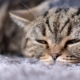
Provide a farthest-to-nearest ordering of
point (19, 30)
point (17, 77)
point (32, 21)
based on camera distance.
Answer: point (19, 30), point (32, 21), point (17, 77)

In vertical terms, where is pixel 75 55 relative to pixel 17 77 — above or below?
below

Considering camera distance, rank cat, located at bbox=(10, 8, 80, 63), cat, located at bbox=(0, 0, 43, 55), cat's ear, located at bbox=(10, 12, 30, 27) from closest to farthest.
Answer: cat, located at bbox=(10, 8, 80, 63) < cat's ear, located at bbox=(10, 12, 30, 27) < cat, located at bbox=(0, 0, 43, 55)

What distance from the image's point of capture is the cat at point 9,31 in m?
2.28

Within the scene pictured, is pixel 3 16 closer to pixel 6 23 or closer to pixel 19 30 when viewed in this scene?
pixel 6 23

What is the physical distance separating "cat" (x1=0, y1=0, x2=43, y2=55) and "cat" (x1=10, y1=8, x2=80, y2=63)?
1.91 feet

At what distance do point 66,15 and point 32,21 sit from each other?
337 millimetres

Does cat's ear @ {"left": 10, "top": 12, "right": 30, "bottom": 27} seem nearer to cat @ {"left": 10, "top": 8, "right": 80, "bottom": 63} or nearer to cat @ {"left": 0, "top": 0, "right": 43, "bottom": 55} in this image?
cat @ {"left": 10, "top": 8, "right": 80, "bottom": 63}

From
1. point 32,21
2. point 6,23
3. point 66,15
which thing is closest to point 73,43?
point 66,15

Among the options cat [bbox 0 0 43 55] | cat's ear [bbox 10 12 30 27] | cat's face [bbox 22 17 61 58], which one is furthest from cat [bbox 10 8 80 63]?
cat [bbox 0 0 43 55]

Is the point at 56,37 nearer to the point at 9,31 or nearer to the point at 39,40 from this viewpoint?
the point at 39,40

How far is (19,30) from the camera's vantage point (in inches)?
89.1

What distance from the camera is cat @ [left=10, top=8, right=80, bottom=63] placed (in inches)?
54.9

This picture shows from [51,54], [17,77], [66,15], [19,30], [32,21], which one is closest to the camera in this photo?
[17,77]

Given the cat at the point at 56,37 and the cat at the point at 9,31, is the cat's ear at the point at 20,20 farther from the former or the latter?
the cat at the point at 9,31
